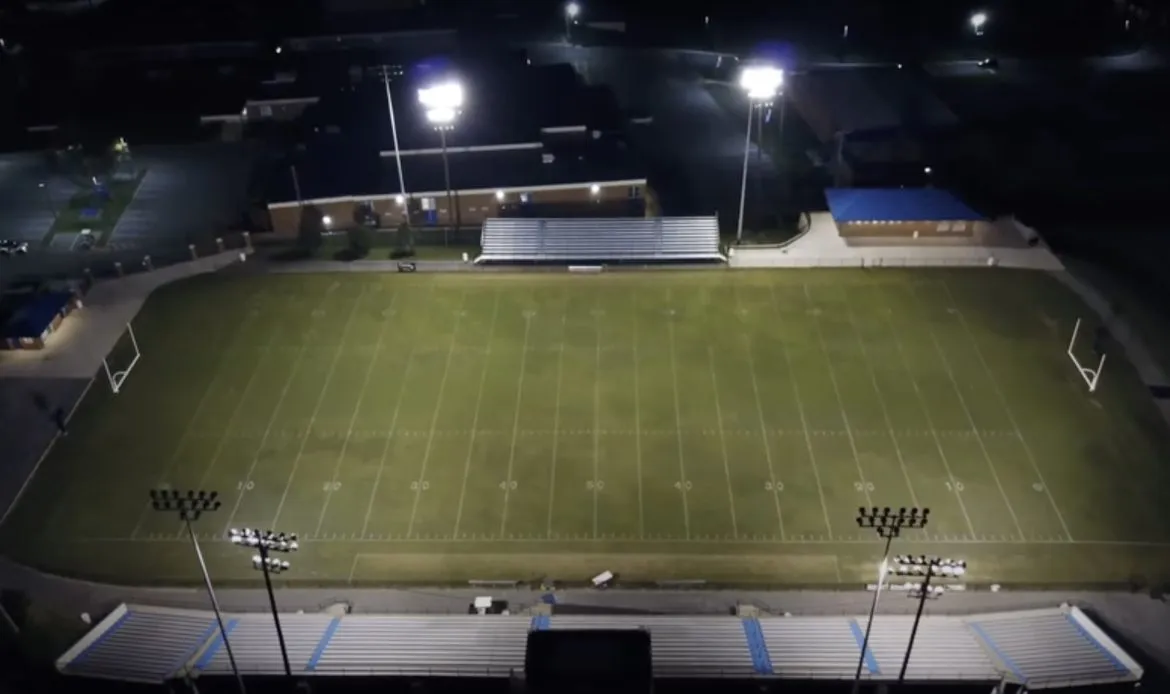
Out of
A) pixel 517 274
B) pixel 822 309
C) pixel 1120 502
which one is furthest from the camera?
pixel 517 274

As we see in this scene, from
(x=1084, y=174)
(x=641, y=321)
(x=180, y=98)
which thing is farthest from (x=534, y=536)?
(x=180, y=98)

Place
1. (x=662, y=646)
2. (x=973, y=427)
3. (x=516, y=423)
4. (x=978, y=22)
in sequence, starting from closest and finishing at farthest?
(x=662, y=646), (x=973, y=427), (x=516, y=423), (x=978, y=22)

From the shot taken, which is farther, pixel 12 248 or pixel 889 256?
pixel 12 248

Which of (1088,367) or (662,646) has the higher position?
(1088,367)

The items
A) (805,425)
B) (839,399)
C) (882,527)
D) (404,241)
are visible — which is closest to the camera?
(882,527)

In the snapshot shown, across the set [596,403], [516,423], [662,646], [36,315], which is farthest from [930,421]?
[36,315]

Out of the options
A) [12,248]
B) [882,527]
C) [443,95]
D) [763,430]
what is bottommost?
[882,527]

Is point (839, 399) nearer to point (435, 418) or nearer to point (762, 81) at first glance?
point (435, 418)

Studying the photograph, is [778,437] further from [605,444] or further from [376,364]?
[376,364]
